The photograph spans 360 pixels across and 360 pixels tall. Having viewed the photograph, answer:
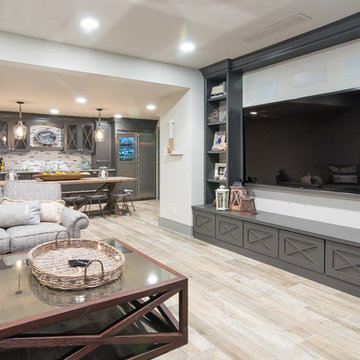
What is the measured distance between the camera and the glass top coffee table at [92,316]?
1595 millimetres

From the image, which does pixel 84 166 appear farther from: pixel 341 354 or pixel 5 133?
pixel 341 354

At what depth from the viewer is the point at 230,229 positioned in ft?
13.6

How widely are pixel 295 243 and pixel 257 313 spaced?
3.48 ft

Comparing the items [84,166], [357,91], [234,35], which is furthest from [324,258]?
[84,166]

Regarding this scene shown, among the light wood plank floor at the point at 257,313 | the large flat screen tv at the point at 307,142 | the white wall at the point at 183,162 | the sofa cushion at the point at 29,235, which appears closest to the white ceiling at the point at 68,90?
the white wall at the point at 183,162

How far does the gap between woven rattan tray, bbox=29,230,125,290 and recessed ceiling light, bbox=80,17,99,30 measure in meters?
2.09

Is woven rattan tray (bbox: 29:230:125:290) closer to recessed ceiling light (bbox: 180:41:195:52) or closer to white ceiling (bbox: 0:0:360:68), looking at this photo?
white ceiling (bbox: 0:0:360:68)

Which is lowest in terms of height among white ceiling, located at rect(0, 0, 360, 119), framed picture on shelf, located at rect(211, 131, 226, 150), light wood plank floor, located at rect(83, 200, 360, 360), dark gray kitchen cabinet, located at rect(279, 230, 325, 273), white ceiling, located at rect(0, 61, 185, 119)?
light wood plank floor, located at rect(83, 200, 360, 360)

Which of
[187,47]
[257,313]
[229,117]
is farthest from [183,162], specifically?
[257,313]

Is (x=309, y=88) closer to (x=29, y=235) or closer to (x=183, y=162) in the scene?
(x=183, y=162)

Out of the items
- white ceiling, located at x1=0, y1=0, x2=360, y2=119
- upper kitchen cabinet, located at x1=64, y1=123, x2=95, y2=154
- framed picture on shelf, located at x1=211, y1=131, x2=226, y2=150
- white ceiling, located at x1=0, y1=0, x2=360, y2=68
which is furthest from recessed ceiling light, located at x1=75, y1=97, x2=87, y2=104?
framed picture on shelf, located at x1=211, y1=131, x2=226, y2=150

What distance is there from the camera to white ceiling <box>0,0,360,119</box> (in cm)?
281

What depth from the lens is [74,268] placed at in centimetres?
211

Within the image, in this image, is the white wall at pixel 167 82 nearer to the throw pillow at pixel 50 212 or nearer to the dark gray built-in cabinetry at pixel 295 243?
the dark gray built-in cabinetry at pixel 295 243
